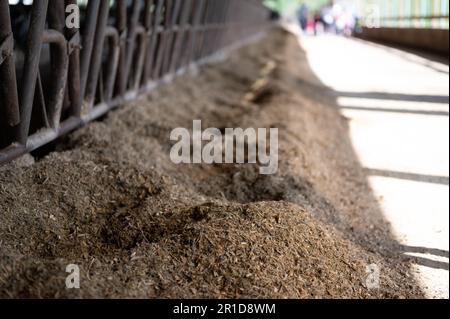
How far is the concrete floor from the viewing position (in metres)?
5.10

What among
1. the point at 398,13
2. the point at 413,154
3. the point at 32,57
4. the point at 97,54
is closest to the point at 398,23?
the point at 398,13

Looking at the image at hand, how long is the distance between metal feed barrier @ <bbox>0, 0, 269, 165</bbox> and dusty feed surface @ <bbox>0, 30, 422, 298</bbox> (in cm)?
32

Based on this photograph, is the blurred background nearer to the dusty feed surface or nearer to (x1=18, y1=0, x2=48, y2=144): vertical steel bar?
the dusty feed surface

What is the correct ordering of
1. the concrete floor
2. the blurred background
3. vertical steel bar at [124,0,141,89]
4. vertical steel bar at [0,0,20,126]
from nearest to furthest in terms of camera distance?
vertical steel bar at [0,0,20,126]
the concrete floor
vertical steel bar at [124,0,141,89]
the blurred background

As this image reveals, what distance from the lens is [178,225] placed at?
12.5 ft

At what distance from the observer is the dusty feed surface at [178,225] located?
3.05 m

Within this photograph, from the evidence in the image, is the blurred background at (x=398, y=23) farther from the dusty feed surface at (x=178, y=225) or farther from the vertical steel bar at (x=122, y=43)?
the vertical steel bar at (x=122, y=43)

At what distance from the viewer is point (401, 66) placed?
7.88 metres

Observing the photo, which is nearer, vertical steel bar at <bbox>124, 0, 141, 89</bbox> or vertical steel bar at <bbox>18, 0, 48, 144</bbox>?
vertical steel bar at <bbox>18, 0, 48, 144</bbox>

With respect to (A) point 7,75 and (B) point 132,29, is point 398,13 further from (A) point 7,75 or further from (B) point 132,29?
(A) point 7,75

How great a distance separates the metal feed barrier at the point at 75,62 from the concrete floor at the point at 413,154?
362 cm

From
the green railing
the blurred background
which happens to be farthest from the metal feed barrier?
the green railing
